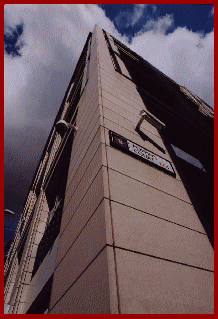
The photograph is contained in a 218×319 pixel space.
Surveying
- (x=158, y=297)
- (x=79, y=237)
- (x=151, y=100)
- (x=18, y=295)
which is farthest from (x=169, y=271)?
(x=151, y=100)

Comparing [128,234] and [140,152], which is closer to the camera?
[128,234]

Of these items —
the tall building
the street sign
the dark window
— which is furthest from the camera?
the dark window

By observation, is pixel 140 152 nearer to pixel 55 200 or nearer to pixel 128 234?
pixel 128 234

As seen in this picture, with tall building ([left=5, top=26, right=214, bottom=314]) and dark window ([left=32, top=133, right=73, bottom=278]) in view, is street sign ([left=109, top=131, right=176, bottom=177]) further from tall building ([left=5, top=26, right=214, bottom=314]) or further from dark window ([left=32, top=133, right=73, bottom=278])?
dark window ([left=32, top=133, right=73, bottom=278])

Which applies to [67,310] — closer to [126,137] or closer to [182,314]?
[182,314]

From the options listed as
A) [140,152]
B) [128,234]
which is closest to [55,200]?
[140,152]

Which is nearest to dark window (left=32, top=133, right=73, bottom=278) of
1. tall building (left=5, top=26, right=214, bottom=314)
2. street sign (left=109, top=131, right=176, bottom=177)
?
tall building (left=5, top=26, right=214, bottom=314)

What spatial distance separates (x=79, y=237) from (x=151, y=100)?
694cm

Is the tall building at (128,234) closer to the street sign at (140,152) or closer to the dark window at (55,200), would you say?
the street sign at (140,152)

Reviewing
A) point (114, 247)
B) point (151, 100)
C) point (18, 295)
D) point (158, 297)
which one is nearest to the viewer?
point (158, 297)

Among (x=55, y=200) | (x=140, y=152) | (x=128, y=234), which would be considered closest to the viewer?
(x=128, y=234)

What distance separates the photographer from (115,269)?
1896 mm

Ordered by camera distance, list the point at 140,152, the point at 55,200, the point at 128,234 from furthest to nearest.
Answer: the point at 55,200
the point at 140,152
the point at 128,234

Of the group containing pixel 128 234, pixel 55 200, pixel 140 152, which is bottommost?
pixel 55 200
